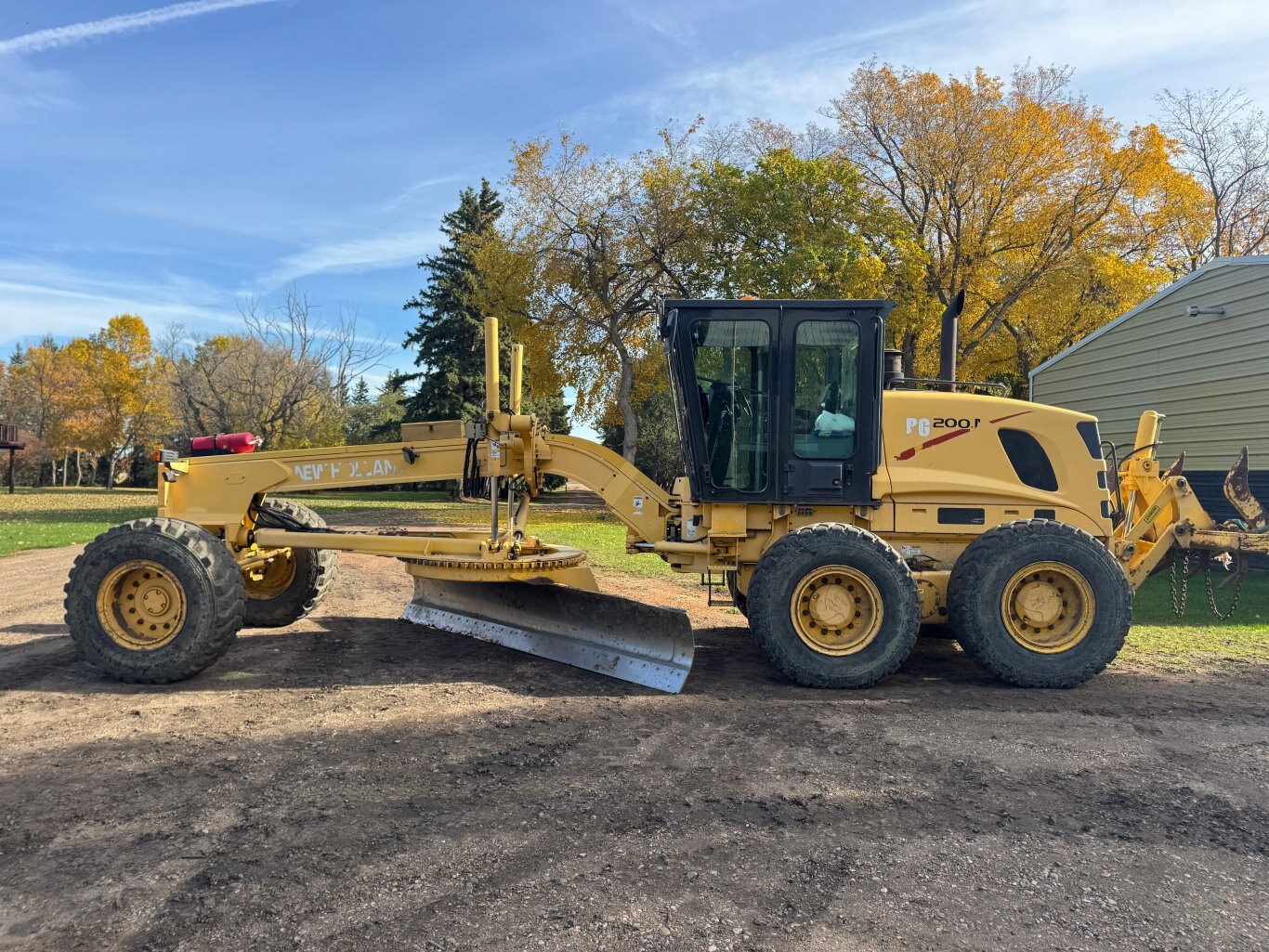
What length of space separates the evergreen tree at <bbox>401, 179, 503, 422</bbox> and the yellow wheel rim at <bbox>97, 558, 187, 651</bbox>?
26.7 meters

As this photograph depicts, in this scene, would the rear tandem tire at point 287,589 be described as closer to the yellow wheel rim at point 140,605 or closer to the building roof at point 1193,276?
the yellow wheel rim at point 140,605

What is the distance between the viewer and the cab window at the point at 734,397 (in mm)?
6363

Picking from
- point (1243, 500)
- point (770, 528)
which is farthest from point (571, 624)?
point (1243, 500)

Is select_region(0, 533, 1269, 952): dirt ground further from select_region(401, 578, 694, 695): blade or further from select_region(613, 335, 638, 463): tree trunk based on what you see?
select_region(613, 335, 638, 463): tree trunk

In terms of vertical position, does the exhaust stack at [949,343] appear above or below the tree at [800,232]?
below

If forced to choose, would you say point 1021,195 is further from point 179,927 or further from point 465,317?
point 179,927

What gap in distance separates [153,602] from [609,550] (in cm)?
1056

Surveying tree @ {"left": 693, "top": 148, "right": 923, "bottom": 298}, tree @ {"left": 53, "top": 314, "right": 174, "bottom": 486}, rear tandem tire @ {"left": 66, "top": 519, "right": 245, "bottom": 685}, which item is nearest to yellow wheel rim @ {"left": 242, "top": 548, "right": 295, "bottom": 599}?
rear tandem tire @ {"left": 66, "top": 519, "right": 245, "bottom": 685}

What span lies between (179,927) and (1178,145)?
31249 mm

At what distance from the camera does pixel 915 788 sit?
4125 mm

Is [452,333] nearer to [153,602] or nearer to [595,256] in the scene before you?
[595,256]

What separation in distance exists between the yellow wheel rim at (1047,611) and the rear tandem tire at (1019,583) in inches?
0.4

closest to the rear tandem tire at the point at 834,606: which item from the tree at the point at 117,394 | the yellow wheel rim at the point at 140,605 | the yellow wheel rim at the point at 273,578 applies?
the yellow wheel rim at the point at 140,605

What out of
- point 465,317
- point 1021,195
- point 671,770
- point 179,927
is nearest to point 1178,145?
point 1021,195
